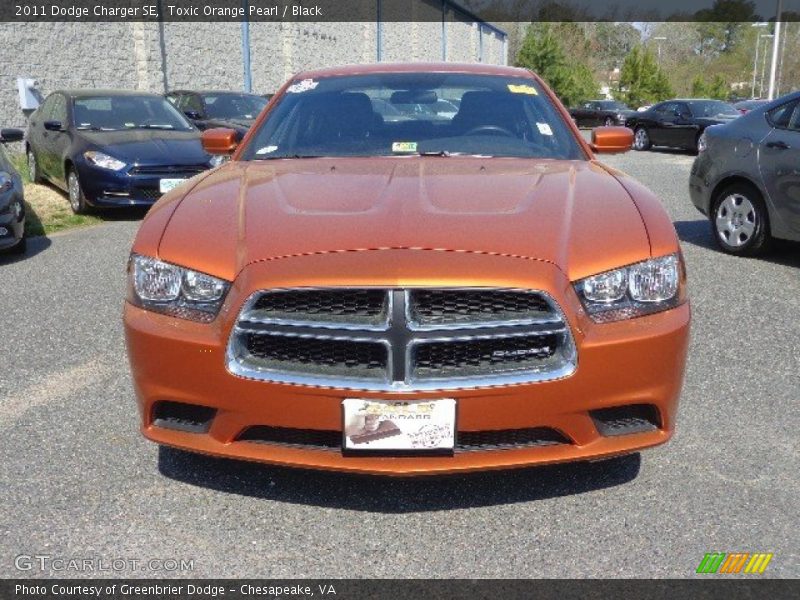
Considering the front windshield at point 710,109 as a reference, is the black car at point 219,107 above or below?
above

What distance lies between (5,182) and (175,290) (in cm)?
529

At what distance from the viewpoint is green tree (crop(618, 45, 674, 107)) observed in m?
50.3

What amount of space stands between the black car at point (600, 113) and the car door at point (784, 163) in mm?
23642

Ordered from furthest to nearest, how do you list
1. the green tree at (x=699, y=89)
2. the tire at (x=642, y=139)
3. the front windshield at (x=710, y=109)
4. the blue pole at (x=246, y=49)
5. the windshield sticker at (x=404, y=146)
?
the green tree at (x=699, y=89), the blue pole at (x=246, y=49), the tire at (x=642, y=139), the front windshield at (x=710, y=109), the windshield sticker at (x=404, y=146)

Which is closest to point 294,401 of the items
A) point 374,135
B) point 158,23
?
point 374,135

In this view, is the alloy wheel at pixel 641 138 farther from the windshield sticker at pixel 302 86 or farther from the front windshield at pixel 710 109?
the windshield sticker at pixel 302 86

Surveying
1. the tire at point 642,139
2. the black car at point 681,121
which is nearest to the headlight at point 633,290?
the black car at point 681,121

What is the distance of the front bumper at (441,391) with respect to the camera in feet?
8.46

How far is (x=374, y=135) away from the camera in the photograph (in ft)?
13.2

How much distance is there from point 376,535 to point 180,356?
898 mm

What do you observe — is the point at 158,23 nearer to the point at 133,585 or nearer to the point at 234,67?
the point at 234,67

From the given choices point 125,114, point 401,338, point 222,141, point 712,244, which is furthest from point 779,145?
point 125,114

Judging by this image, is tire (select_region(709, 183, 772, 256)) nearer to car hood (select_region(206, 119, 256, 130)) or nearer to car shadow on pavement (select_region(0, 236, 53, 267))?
car shadow on pavement (select_region(0, 236, 53, 267))
